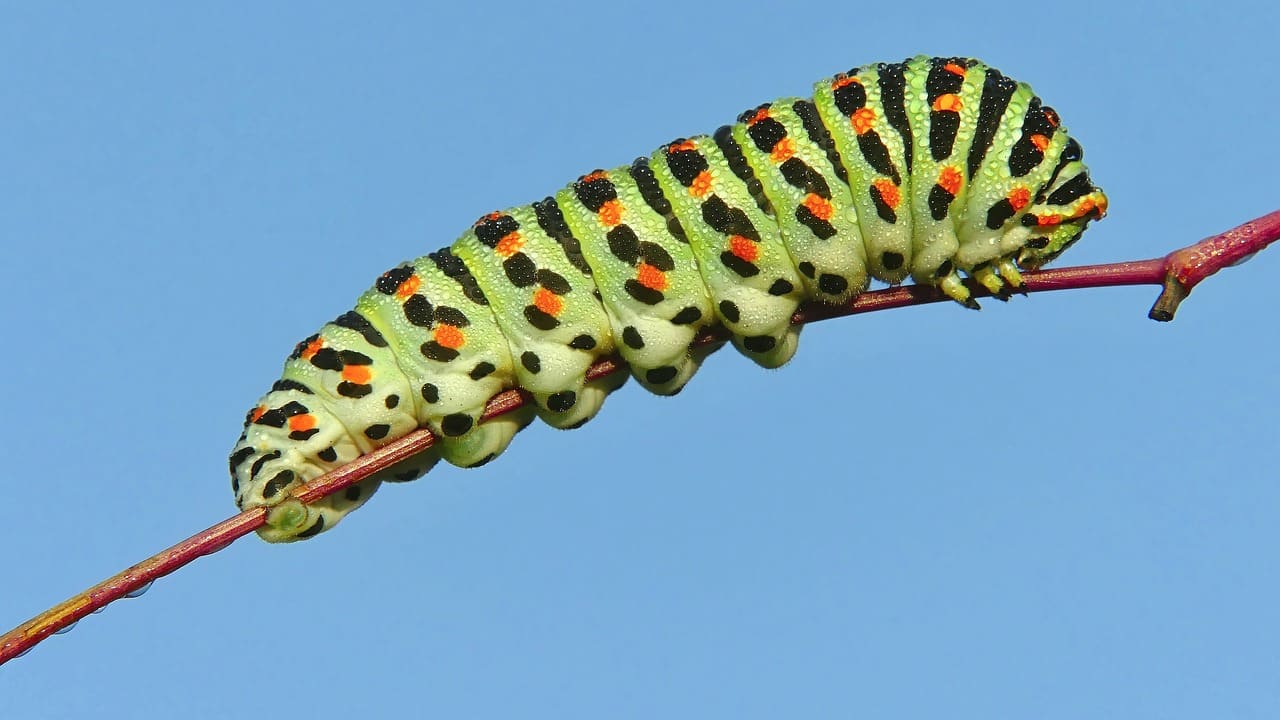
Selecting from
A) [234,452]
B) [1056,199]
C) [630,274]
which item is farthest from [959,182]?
[234,452]

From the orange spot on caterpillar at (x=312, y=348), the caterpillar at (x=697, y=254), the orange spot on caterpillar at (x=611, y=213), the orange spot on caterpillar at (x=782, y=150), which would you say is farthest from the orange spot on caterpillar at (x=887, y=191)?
the orange spot on caterpillar at (x=312, y=348)

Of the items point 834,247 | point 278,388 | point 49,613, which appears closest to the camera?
point 49,613

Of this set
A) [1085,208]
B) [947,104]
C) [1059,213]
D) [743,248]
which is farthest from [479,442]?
[1085,208]

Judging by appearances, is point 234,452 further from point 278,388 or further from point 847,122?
point 847,122

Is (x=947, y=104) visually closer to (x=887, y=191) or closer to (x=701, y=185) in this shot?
(x=887, y=191)

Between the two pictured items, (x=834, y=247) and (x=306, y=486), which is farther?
(x=834, y=247)

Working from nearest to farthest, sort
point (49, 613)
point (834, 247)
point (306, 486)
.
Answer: point (49, 613) < point (306, 486) < point (834, 247)
